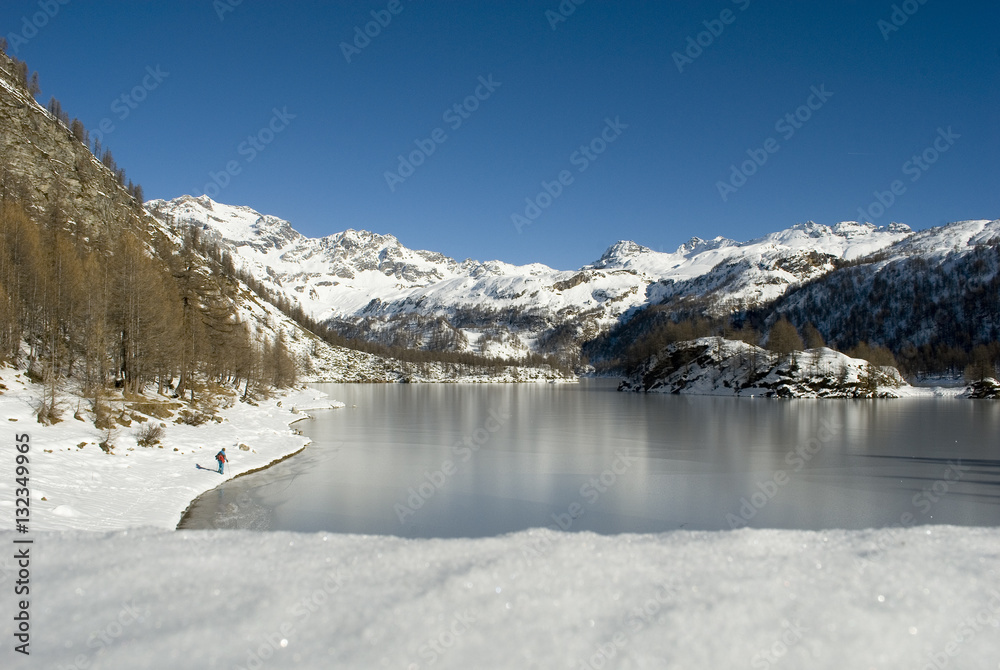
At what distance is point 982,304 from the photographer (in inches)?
7731

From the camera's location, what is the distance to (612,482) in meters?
24.6

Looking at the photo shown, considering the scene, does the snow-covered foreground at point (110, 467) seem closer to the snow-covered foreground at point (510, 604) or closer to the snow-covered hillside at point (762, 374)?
the snow-covered foreground at point (510, 604)

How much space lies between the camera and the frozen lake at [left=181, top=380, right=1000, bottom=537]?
58.9 feet

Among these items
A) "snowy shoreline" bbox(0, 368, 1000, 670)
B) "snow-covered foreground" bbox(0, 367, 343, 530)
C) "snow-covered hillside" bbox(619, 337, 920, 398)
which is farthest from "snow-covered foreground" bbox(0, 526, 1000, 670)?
"snow-covered hillside" bbox(619, 337, 920, 398)

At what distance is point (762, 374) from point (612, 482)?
10518cm

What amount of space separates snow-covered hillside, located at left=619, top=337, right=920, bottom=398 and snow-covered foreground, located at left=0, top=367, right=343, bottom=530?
107025mm

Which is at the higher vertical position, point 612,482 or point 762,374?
point 762,374

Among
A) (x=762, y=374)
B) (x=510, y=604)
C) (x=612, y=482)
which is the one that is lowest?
(x=612, y=482)

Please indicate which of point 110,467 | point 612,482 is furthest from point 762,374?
point 110,467

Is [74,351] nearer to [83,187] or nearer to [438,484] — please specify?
[438,484]

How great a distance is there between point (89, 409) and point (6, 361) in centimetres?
854

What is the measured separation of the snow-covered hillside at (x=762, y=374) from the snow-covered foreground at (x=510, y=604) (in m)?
117

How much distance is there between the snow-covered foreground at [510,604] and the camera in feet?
16.0

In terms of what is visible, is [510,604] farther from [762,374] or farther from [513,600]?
[762,374]
